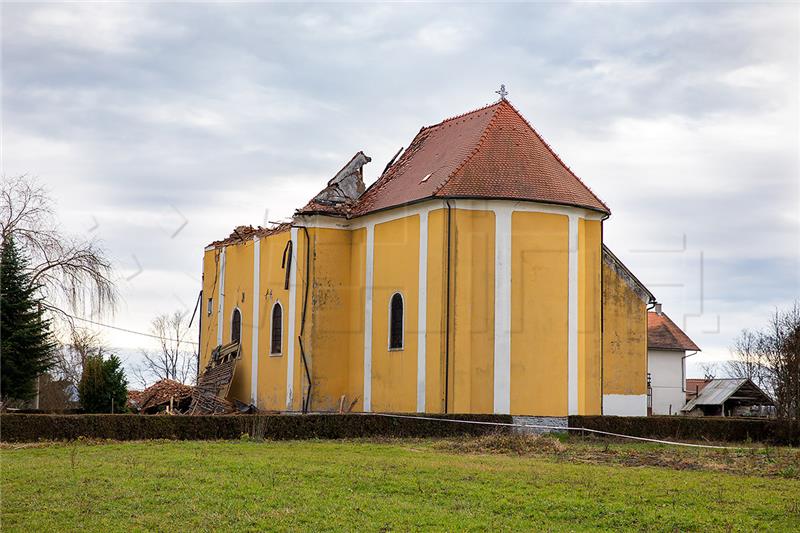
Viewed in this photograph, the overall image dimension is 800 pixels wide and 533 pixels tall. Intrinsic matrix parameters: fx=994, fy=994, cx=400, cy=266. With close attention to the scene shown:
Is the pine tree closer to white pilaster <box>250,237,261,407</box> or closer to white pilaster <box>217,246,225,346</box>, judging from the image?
white pilaster <box>250,237,261,407</box>

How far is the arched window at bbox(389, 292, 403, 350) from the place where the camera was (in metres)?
32.2

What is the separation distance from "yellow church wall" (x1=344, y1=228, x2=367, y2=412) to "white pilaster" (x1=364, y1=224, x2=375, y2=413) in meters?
0.22

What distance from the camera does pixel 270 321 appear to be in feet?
122

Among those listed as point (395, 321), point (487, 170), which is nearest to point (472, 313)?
point (395, 321)

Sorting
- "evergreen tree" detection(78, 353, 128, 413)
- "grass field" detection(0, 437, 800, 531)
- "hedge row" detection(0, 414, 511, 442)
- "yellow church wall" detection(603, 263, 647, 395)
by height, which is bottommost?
"grass field" detection(0, 437, 800, 531)

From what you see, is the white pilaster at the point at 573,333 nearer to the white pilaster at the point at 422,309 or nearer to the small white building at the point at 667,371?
the white pilaster at the point at 422,309

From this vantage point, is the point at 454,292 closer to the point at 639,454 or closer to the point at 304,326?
the point at 304,326

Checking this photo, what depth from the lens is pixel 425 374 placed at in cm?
3036

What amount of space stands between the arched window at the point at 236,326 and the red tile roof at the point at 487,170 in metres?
8.37

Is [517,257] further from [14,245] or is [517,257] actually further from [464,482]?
[14,245]

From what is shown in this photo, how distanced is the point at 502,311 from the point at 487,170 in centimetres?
446

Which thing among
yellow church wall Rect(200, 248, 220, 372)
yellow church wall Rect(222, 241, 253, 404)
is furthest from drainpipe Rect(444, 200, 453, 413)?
yellow church wall Rect(200, 248, 220, 372)

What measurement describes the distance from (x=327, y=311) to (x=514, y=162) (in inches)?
330

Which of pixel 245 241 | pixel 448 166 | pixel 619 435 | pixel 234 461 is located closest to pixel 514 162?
pixel 448 166
